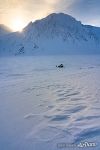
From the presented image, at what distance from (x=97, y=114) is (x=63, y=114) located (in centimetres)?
92

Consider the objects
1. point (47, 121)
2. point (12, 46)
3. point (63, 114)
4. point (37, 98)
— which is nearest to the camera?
point (47, 121)

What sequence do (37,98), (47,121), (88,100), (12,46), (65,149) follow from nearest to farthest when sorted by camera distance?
1. (65,149)
2. (47,121)
3. (88,100)
4. (37,98)
5. (12,46)

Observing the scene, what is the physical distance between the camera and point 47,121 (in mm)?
5867

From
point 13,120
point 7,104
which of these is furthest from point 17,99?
point 13,120

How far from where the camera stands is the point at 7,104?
792 centimetres

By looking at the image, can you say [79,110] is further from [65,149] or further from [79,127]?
[65,149]

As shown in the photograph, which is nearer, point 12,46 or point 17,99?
point 17,99

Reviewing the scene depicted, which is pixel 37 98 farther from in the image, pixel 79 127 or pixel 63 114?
pixel 79 127

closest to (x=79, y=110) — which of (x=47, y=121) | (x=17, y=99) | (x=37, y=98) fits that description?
(x=47, y=121)

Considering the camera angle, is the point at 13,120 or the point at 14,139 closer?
the point at 14,139

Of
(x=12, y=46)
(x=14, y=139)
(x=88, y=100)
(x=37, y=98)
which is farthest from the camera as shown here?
(x=12, y=46)

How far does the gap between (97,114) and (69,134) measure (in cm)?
146

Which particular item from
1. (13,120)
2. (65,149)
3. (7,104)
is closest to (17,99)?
(7,104)

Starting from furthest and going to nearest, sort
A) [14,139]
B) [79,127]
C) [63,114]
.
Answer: [63,114], [79,127], [14,139]
